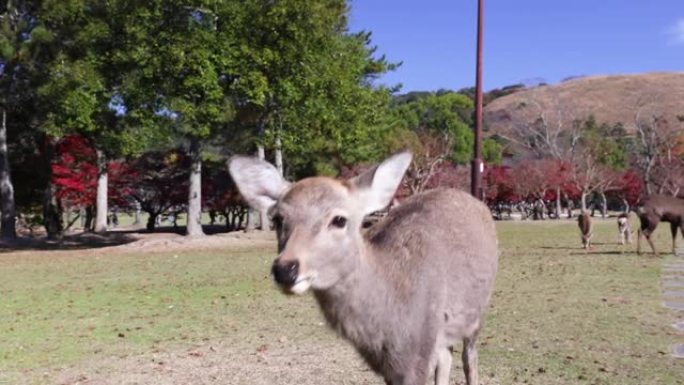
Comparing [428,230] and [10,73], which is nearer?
[428,230]

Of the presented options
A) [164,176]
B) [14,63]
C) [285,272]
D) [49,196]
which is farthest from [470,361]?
[164,176]

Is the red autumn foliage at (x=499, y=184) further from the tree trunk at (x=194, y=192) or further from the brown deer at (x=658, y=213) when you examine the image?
the brown deer at (x=658, y=213)

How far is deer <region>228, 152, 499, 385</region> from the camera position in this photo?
12.5ft

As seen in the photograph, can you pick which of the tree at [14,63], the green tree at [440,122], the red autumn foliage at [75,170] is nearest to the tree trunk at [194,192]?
the tree at [14,63]

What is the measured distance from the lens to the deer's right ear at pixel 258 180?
4172 mm

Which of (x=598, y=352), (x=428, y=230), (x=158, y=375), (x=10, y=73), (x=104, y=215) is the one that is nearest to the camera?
(x=428, y=230)

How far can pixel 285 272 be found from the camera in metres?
3.51

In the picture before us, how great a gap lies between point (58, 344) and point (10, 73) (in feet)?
69.2

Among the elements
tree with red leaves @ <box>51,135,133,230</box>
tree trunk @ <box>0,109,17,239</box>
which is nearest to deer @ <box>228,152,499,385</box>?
tree trunk @ <box>0,109,17,239</box>

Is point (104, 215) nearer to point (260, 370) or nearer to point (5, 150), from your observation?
point (5, 150)

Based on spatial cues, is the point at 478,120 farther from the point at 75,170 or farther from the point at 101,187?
the point at 75,170

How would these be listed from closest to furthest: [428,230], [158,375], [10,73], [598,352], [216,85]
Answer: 1. [428,230]
2. [158,375]
3. [598,352]
4. [216,85]
5. [10,73]

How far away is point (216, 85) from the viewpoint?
24375mm

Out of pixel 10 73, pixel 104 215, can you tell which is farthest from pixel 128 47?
pixel 104 215
